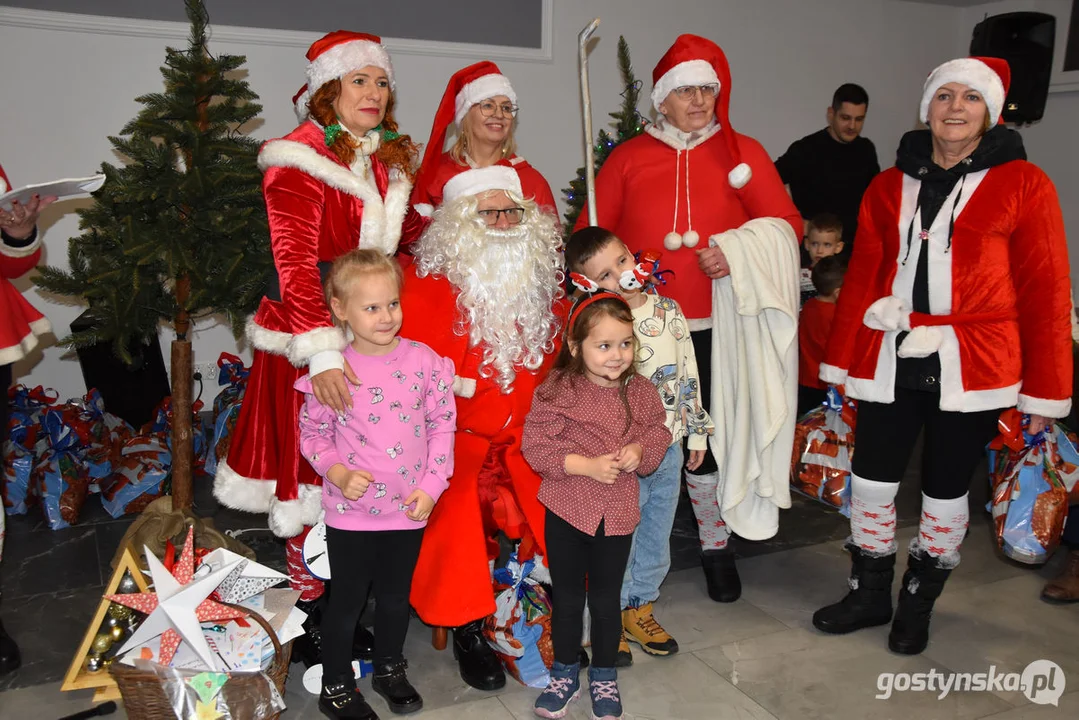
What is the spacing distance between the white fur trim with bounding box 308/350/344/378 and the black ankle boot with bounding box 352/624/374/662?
92 centimetres

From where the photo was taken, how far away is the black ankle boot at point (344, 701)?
2512 mm

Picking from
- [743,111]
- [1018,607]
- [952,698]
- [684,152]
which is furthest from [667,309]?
[743,111]

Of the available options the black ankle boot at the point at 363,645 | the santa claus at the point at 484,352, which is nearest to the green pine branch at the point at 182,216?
the santa claus at the point at 484,352

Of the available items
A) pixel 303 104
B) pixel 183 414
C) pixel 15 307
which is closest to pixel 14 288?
pixel 15 307

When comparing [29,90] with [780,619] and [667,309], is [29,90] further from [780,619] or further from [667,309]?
[780,619]

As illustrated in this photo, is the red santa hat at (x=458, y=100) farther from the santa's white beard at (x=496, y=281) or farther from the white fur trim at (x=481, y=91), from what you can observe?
the santa's white beard at (x=496, y=281)

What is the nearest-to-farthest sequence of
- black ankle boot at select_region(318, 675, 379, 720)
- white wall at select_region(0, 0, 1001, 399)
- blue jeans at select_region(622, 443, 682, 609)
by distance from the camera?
black ankle boot at select_region(318, 675, 379, 720) → blue jeans at select_region(622, 443, 682, 609) → white wall at select_region(0, 0, 1001, 399)

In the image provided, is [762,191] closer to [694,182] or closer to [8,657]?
[694,182]

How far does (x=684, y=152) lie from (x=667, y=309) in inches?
27.1

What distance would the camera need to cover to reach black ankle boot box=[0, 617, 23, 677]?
2791 millimetres

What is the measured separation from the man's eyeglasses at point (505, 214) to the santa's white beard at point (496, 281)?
0.8 inches

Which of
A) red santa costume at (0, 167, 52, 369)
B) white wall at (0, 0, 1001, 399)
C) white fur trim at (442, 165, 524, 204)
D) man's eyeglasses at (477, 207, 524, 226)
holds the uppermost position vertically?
white wall at (0, 0, 1001, 399)

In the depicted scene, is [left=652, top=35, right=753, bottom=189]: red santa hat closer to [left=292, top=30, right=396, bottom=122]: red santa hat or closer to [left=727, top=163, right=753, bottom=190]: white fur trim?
[left=727, top=163, right=753, bottom=190]: white fur trim

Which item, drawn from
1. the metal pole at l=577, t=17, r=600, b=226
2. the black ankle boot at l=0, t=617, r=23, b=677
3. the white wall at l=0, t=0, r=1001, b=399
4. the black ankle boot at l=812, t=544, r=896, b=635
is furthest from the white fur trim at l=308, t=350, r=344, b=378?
the white wall at l=0, t=0, r=1001, b=399
